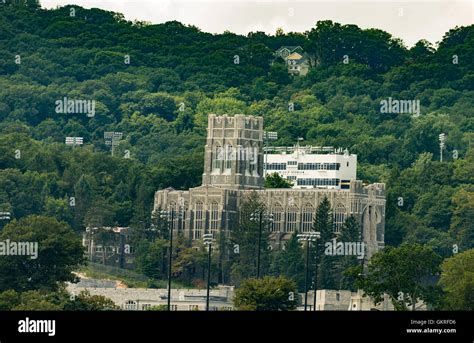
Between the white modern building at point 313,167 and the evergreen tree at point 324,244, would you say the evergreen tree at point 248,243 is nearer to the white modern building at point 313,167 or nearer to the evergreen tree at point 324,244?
the evergreen tree at point 324,244

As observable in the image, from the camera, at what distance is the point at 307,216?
475ft

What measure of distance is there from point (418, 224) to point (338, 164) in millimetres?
12064

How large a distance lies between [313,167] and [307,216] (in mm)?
17310

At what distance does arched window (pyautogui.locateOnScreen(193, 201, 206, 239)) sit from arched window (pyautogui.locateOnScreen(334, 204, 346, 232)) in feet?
27.4


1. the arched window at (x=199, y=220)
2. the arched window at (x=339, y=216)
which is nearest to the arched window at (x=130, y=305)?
the arched window at (x=339, y=216)

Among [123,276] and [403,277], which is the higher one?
[403,277]

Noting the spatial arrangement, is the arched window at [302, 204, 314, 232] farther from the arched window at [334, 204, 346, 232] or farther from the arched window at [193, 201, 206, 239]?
the arched window at [193, 201, 206, 239]

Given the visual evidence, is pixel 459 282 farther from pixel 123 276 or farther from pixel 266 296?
pixel 123 276

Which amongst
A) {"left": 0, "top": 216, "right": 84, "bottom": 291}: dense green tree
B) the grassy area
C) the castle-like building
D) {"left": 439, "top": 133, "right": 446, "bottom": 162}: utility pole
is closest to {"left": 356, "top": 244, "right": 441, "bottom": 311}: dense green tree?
{"left": 0, "top": 216, "right": 84, "bottom": 291}: dense green tree

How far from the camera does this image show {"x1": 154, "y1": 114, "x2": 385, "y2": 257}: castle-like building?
468ft

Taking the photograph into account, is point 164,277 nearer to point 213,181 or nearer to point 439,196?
point 213,181

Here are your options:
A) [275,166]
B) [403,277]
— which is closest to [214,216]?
[275,166]

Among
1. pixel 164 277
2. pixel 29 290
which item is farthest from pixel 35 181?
pixel 29 290
